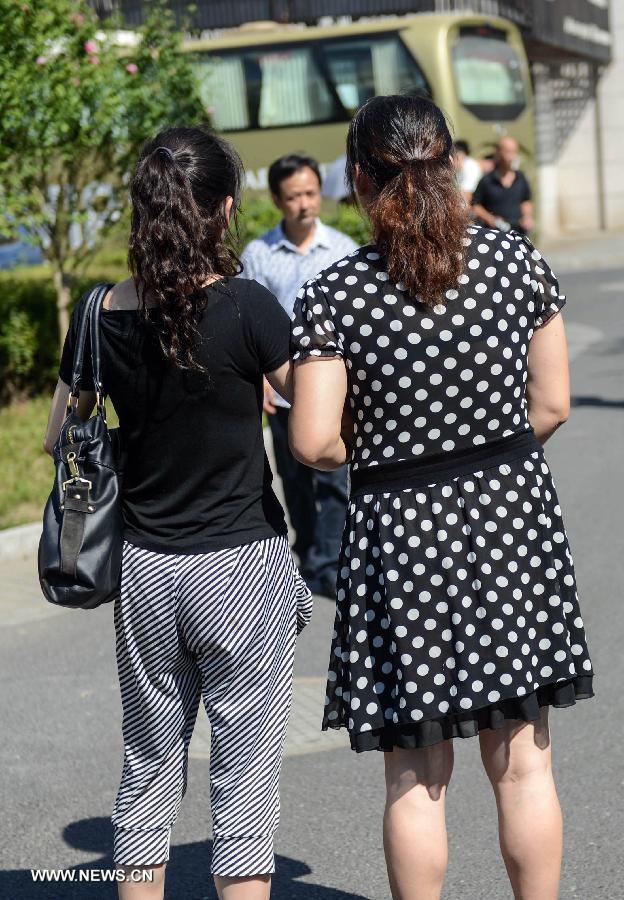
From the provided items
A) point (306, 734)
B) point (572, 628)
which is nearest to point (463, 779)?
point (306, 734)

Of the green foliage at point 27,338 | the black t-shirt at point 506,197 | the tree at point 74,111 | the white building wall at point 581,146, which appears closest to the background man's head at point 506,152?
the black t-shirt at point 506,197

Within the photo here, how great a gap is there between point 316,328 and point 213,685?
779 mm

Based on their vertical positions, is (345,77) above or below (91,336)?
above

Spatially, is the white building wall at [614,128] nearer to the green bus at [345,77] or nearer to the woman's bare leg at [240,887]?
the green bus at [345,77]

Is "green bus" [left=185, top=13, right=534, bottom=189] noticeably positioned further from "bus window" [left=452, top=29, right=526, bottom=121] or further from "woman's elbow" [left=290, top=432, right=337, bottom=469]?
"woman's elbow" [left=290, top=432, right=337, bottom=469]

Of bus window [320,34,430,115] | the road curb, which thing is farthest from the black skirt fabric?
bus window [320,34,430,115]

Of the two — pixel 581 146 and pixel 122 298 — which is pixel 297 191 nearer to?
pixel 122 298

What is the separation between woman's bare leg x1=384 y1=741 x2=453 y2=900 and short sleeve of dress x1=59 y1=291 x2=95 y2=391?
0.99m

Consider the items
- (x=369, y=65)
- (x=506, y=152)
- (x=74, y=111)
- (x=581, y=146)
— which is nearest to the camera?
(x=74, y=111)

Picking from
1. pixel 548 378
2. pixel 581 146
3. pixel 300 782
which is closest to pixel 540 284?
pixel 548 378

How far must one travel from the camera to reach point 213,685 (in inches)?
113

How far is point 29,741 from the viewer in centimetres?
475

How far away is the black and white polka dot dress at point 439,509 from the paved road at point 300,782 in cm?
94

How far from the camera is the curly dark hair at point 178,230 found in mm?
2678
